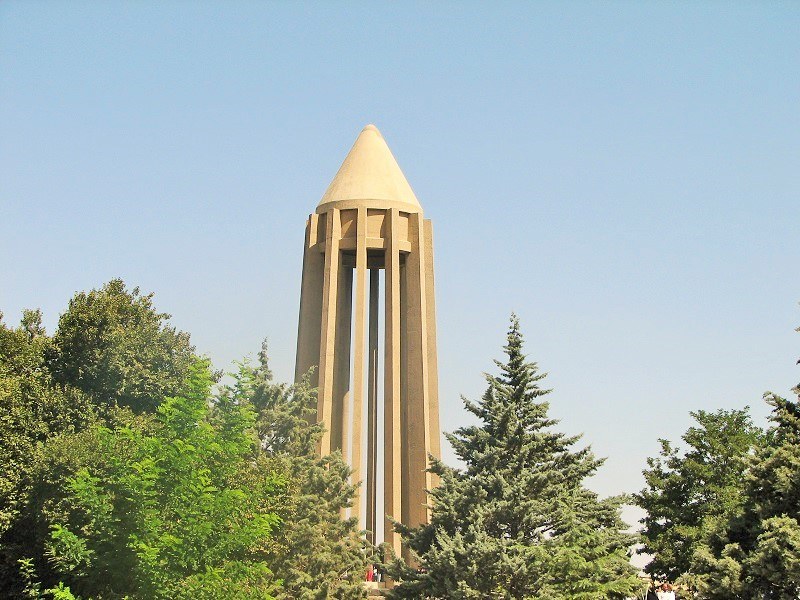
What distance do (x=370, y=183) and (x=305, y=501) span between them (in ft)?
41.1

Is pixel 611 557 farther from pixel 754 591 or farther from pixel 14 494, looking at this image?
pixel 14 494

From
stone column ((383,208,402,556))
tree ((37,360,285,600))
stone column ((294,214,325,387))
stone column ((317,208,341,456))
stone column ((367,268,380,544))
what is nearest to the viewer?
tree ((37,360,285,600))

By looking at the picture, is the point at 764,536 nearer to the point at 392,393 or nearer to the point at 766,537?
the point at 766,537

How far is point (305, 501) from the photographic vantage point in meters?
A: 25.4

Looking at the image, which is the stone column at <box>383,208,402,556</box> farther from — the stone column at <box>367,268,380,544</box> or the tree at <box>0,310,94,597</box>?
the tree at <box>0,310,94,597</box>

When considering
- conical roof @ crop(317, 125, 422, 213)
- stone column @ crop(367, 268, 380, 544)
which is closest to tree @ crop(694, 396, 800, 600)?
stone column @ crop(367, 268, 380, 544)

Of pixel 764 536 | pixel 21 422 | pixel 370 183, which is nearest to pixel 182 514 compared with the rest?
pixel 764 536

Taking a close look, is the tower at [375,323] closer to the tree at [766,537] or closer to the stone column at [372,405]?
the stone column at [372,405]

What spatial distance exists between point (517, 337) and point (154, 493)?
9.15 meters

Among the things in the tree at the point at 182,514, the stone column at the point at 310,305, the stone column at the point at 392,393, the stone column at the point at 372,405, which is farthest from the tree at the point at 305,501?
the stone column at the point at 372,405

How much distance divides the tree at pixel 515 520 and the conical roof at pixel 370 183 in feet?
35.4

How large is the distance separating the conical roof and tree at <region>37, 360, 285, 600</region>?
10.5 metres

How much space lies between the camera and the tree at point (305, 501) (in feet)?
81.5

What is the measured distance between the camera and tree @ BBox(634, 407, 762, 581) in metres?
29.1
